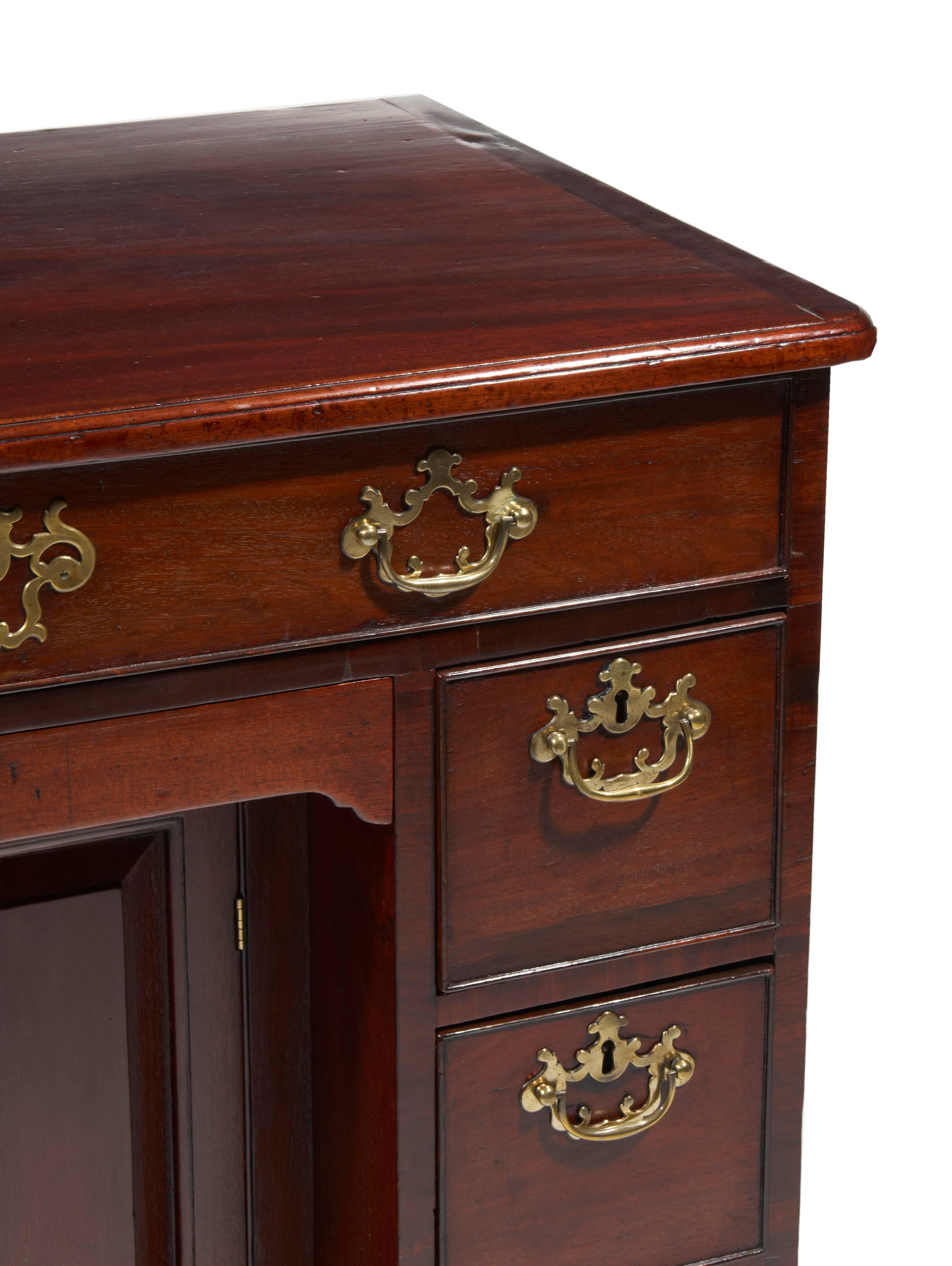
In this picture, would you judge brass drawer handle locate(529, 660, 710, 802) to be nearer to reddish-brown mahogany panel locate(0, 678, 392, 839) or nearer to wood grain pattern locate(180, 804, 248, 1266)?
reddish-brown mahogany panel locate(0, 678, 392, 839)

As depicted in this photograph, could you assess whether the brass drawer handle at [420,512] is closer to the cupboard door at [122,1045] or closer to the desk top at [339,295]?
the desk top at [339,295]

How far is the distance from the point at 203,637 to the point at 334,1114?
0.48 meters

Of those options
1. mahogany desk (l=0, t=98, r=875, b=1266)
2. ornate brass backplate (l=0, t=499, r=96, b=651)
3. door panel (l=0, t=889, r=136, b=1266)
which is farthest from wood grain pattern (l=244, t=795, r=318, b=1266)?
ornate brass backplate (l=0, t=499, r=96, b=651)

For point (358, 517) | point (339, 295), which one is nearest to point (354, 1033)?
point (358, 517)

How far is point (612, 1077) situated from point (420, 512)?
47cm

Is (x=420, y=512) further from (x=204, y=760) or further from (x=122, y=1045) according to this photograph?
(x=122, y=1045)

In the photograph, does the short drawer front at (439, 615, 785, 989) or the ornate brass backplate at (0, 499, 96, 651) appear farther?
the short drawer front at (439, 615, 785, 989)

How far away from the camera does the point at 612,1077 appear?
177 cm

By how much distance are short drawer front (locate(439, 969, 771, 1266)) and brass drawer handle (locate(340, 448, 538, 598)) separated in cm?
34

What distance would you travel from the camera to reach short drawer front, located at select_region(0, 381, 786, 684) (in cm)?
152

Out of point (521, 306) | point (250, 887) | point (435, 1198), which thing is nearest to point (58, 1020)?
point (250, 887)

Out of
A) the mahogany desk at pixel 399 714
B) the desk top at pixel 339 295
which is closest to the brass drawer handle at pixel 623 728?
the mahogany desk at pixel 399 714

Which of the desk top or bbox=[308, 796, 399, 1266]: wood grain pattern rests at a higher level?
the desk top

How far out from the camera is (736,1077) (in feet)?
5.96
